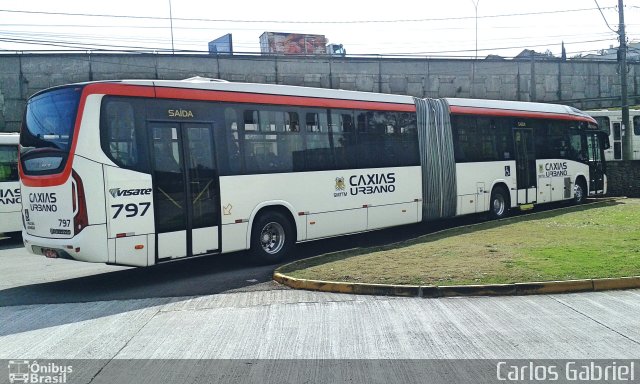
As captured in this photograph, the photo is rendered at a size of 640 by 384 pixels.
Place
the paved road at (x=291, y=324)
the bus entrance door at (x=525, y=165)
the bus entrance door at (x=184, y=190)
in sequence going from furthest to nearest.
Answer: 1. the bus entrance door at (x=525, y=165)
2. the bus entrance door at (x=184, y=190)
3. the paved road at (x=291, y=324)

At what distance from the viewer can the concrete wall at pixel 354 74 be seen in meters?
26.7

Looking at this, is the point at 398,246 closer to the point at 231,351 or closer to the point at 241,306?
the point at 241,306

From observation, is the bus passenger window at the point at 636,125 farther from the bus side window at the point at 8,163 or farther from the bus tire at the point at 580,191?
the bus side window at the point at 8,163

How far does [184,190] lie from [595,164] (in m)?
17.4

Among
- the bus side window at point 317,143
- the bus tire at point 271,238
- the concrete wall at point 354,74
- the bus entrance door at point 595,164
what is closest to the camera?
the bus tire at point 271,238

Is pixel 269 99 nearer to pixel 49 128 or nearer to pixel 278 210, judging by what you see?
pixel 278 210

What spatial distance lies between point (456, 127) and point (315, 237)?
6327 millimetres

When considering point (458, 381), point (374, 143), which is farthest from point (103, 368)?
point (374, 143)

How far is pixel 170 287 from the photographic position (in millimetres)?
10133

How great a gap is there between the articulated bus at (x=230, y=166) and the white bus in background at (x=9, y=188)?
8.51 metres

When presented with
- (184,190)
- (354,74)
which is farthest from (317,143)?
(354,74)

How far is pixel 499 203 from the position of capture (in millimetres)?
18531

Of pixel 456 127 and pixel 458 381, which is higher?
pixel 456 127

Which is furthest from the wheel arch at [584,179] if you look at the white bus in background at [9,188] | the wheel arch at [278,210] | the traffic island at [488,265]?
the white bus in background at [9,188]
